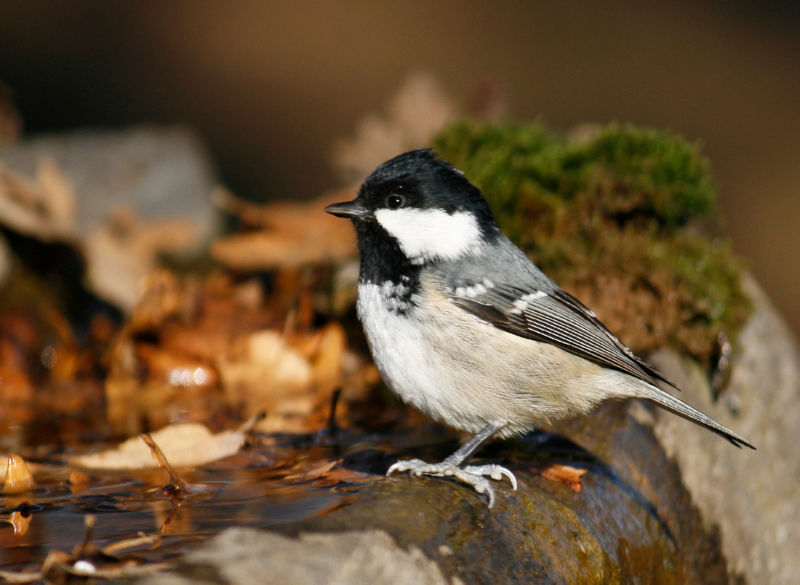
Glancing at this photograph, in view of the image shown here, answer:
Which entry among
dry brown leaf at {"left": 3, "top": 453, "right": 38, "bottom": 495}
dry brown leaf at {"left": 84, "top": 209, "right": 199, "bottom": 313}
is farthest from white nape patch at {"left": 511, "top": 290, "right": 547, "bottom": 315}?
dry brown leaf at {"left": 84, "top": 209, "right": 199, "bottom": 313}

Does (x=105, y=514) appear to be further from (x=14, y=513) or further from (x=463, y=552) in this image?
(x=463, y=552)

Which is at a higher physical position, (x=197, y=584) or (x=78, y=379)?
(x=197, y=584)

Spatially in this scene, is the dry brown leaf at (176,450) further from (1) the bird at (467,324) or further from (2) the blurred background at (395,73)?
(2) the blurred background at (395,73)

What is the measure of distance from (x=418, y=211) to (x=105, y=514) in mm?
1399

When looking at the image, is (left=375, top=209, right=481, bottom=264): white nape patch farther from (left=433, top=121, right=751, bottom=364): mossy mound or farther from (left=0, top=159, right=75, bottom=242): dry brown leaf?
(left=0, top=159, right=75, bottom=242): dry brown leaf

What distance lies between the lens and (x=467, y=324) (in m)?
2.61

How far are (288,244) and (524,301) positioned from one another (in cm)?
243

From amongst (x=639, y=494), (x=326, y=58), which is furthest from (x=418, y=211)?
(x=326, y=58)

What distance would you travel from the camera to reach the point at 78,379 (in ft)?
14.6

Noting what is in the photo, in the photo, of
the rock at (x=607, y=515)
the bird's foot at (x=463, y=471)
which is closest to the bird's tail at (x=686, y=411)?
the rock at (x=607, y=515)

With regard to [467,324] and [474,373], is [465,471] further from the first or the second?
[467,324]

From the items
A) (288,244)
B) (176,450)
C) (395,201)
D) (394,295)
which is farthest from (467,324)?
(288,244)

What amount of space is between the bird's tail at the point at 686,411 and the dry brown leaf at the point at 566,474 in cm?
38

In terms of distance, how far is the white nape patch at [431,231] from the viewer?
9.13ft
